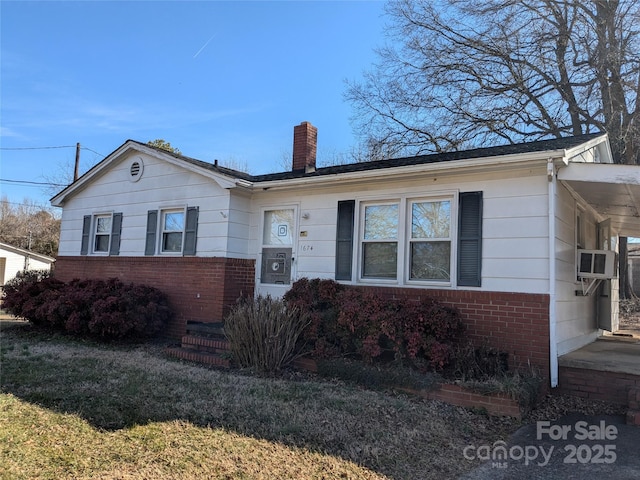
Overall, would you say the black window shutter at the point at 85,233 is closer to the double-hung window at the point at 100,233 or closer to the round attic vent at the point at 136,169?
the double-hung window at the point at 100,233

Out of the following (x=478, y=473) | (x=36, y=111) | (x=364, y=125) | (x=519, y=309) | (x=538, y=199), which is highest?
(x=364, y=125)

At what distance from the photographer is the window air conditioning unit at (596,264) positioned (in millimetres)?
7328

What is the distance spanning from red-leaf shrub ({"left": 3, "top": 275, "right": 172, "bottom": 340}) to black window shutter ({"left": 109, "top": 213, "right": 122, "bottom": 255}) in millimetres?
1185

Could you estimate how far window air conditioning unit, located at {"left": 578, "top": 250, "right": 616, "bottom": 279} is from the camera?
7.33 m

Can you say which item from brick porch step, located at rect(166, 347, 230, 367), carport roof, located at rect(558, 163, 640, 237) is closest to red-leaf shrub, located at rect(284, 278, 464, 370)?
brick porch step, located at rect(166, 347, 230, 367)

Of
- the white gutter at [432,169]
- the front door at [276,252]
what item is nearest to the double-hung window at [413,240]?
the white gutter at [432,169]

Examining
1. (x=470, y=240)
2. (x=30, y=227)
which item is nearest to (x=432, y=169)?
(x=470, y=240)

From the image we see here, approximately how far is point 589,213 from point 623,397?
4446mm

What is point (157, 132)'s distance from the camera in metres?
28.9

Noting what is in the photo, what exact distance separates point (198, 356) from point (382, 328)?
127 inches

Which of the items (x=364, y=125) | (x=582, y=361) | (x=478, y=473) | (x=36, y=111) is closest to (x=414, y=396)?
(x=478, y=473)

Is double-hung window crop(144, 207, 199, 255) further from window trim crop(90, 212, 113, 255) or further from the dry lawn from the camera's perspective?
the dry lawn

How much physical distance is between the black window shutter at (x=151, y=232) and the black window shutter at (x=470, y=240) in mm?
6785

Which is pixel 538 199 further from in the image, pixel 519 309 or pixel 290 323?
pixel 290 323
